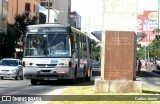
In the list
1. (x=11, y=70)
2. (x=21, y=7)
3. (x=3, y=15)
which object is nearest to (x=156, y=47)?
(x=21, y=7)

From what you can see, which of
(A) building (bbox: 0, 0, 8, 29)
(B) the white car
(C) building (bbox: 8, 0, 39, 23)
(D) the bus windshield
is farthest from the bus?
(C) building (bbox: 8, 0, 39, 23)

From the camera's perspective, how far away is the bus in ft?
97.7

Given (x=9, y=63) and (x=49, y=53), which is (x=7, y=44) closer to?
(x=9, y=63)

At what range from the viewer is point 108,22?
19.6 meters

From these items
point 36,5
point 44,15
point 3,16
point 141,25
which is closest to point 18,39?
point 3,16

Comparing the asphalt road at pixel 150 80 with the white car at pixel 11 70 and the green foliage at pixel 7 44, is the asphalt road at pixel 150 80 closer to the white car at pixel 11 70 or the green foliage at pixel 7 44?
the white car at pixel 11 70

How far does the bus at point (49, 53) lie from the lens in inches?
1172

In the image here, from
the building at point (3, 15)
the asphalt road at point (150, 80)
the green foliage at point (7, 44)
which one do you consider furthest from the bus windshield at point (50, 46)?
the building at point (3, 15)

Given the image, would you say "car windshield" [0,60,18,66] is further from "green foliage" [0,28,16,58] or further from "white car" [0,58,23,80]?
"green foliage" [0,28,16,58]

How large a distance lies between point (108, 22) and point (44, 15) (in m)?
101

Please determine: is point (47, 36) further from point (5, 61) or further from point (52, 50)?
point (5, 61)

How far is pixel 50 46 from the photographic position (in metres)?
29.9

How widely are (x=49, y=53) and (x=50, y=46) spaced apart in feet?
1.26

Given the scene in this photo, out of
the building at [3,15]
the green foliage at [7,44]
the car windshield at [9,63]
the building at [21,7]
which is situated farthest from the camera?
the building at [21,7]
